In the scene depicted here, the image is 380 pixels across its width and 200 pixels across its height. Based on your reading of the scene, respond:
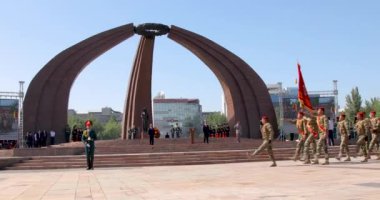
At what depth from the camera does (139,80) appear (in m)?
31.1

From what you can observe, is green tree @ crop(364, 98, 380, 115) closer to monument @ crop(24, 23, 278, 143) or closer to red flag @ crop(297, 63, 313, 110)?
monument @ crop(24, 23, 278, 143)

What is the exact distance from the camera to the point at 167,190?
6.05m

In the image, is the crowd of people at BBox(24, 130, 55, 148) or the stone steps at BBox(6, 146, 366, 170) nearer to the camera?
the stone steps at BBox(6, 146, 366, 170)

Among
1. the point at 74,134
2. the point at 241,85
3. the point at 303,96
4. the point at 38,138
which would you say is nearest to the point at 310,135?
the point at 303,96

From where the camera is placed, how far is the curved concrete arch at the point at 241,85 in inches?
1264

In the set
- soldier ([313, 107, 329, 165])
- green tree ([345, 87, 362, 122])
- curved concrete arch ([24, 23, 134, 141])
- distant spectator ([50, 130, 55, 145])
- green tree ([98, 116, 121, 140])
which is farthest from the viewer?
green tree ([98, 116, 121, 140])

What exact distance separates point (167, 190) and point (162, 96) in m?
141

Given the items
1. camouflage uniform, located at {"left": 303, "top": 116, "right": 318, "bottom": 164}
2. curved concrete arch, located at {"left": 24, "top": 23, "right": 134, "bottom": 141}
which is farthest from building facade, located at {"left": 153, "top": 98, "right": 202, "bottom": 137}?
camouflage uniform, located at {"left": 303, "top": 116, "right": 318, "bottom": 164}

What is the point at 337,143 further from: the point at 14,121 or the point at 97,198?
the point at 14,121

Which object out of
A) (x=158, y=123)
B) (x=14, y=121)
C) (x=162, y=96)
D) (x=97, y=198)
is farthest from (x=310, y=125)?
(x=162, y=96)

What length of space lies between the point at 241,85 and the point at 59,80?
13835 mm

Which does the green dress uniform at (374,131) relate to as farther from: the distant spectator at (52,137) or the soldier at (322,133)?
the distant spectator at (52,137)

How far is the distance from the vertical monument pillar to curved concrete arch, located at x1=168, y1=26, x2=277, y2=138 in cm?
279

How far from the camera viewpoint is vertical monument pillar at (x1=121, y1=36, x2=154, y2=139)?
3078 centimetres
